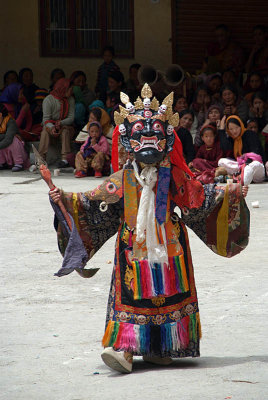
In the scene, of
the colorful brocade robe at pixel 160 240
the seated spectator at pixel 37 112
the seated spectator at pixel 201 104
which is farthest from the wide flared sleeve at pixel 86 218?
the seated spectator at pixel 37 112

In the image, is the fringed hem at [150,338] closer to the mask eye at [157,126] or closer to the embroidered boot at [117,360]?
the embroidered boot at [117,360]

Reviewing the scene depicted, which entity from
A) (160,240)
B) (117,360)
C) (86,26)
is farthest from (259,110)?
(117,360)

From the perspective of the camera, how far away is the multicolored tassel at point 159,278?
4.68 meters

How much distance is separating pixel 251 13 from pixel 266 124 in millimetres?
2765

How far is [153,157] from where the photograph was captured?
474cm

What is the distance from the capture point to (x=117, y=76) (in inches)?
507

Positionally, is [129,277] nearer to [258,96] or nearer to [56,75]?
[258,96]

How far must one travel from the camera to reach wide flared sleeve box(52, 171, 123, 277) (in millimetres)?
4840

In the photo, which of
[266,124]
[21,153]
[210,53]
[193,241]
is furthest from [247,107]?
[193,241]

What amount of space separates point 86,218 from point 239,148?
6.21 metres

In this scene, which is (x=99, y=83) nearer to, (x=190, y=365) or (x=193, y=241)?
(x=193, y=241)

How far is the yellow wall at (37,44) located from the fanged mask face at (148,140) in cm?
920

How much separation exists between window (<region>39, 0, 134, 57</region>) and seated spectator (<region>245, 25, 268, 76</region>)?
2109mm

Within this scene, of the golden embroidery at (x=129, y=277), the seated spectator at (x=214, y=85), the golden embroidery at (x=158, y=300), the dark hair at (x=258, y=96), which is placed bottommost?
the golden embroidery at (x=158, y=300)
